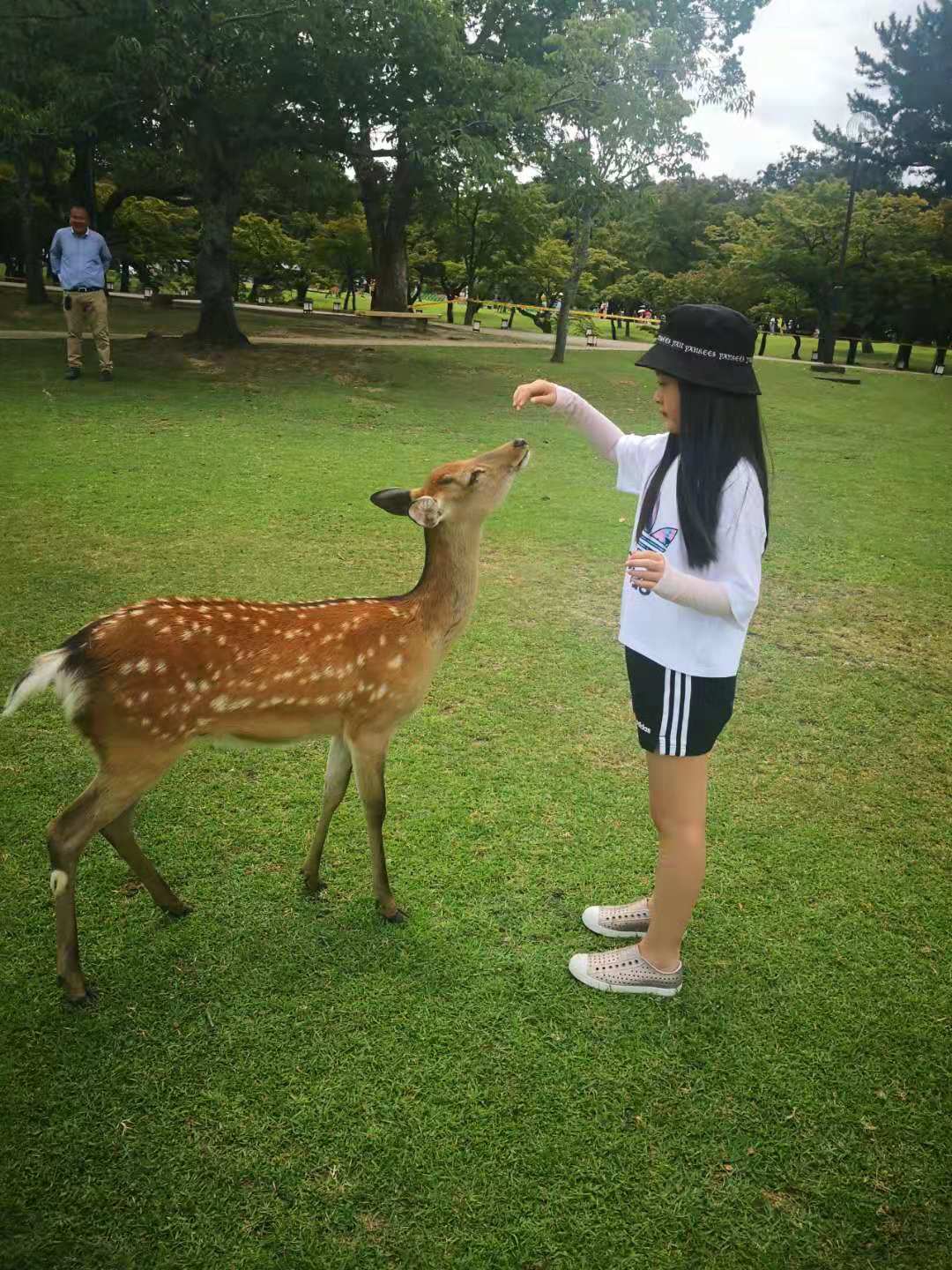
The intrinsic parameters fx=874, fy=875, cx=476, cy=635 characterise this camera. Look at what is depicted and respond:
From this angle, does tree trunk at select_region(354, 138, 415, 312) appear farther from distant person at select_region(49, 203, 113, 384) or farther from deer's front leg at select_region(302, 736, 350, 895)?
deer's front leg at select_region(302, 736, 350, 895)

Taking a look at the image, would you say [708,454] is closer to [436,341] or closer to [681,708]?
[681,708]

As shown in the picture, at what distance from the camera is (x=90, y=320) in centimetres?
1145

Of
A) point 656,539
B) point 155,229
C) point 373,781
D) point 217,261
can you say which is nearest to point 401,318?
point 217,261

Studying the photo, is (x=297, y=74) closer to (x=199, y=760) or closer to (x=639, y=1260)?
(x=199, y=760)

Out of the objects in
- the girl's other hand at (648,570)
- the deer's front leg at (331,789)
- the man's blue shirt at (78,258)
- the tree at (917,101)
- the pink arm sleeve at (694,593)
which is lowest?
the deer's front leg at (331,789)

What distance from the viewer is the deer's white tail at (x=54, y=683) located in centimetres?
248

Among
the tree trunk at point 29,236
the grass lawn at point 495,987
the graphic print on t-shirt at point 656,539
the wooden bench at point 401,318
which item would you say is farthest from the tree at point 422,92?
the graphic print on t-shirt at point 656,539

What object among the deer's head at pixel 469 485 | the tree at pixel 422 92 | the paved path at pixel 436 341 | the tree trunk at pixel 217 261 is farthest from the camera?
the paved path at pixel 436 341

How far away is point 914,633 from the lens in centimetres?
577

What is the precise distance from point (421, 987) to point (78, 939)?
112 cm

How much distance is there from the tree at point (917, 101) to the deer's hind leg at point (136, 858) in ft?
125

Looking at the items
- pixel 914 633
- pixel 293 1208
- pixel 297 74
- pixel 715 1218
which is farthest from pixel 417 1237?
pixel 297 74

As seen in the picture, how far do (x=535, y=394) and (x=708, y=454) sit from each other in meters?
0.66

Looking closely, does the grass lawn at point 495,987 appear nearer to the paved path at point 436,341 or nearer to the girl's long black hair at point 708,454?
the girl's long black hair at point 708,454
